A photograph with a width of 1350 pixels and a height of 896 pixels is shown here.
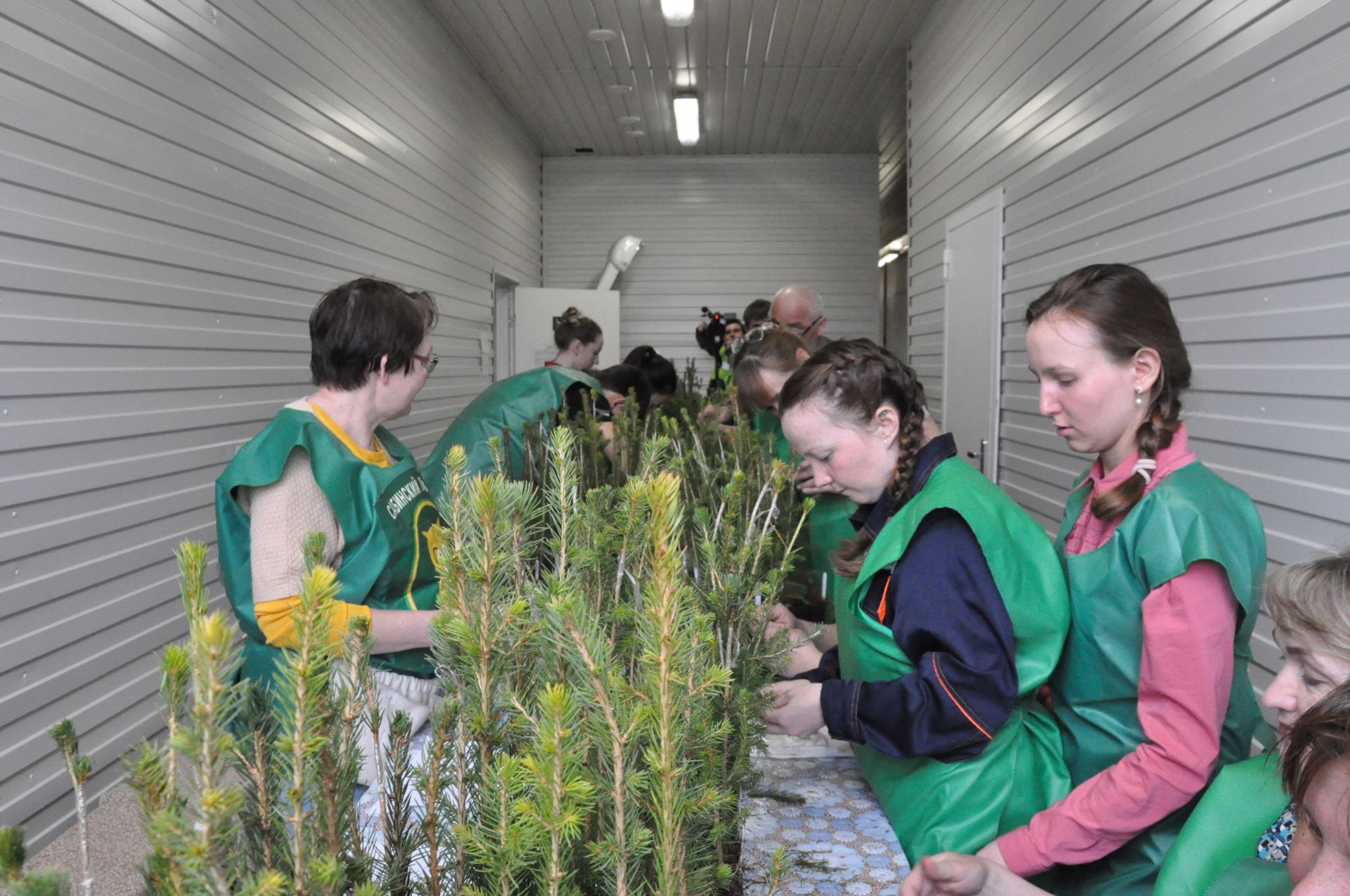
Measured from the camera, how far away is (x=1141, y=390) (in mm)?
1520

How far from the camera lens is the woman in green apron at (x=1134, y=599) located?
131 centimetres

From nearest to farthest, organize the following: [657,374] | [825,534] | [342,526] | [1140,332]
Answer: [1140,332] → [342,526] → [825,534] → [657,374]

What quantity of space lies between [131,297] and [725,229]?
9186 mm

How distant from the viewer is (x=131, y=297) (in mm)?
3393

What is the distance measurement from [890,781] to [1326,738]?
24.5 inches

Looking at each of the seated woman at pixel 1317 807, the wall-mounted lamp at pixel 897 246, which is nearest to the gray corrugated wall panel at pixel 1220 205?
the seated woman at pixel 1317 807

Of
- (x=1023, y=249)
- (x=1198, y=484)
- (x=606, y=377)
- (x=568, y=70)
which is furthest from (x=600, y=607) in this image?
(x=568, y=70)

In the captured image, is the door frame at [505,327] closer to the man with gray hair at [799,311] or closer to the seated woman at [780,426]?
the man with gray hair at [799,311]

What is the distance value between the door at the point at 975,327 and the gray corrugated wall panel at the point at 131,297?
3.97m

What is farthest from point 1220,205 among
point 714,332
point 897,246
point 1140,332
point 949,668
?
point 897,246

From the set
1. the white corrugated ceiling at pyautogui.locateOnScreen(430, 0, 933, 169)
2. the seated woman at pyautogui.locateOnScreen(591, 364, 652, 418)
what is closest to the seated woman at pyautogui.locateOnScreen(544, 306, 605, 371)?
the seated woman at pyautogui.locateOnScreen(591, 364, 652, 418)

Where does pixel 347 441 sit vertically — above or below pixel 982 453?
above

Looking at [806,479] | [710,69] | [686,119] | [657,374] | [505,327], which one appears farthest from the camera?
[505,327]

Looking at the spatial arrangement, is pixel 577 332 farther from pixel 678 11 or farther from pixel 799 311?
pixel 678 11
